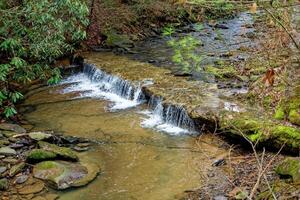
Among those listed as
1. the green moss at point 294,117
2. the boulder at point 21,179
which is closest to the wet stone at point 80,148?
the boulder at point 21,179

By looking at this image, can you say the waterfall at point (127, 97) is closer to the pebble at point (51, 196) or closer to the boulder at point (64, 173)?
the boulder at point (64, 173)

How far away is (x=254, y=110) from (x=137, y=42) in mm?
8428

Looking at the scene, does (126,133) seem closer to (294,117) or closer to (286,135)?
(286,135)

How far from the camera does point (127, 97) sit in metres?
10.6

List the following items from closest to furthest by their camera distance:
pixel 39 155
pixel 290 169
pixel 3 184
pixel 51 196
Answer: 1. pixel 290 169
2. pixel 51 196
3. pixel 3 184
4. pixel 39 155

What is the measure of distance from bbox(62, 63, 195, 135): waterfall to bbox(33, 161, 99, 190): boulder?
2.21m

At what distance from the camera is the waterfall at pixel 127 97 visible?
341 inches

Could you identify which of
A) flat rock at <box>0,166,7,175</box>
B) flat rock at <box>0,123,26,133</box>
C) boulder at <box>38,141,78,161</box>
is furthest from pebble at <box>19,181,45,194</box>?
flat rock at <box>0,123,26,133</box>

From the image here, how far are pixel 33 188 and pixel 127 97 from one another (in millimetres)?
4754

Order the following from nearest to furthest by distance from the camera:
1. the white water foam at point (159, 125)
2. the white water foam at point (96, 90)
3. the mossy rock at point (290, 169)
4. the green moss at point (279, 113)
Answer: the mossy rock at point (290, 169) → the green moss at point (279, 113) → the white water foam at point (159, 125) → the white water foam at point (96, 90)

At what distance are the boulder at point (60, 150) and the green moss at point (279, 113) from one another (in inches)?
149

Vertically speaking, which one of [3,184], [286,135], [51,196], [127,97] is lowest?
[51,196]

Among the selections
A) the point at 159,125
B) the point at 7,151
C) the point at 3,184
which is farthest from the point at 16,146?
the point at 159,125

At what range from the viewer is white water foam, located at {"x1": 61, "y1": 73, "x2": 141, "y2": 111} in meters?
10.3
